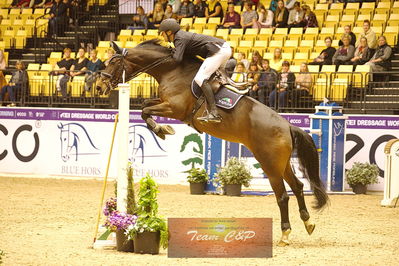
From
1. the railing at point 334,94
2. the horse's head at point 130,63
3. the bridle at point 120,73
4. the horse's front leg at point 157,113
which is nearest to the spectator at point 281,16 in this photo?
the railing at point 334,94

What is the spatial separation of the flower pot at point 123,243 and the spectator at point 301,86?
8.79m

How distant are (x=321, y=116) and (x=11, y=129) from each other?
26.0 ft

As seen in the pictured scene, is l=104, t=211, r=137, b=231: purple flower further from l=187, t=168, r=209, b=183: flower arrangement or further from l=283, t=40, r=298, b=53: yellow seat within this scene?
l=283, t=40, r=298, b=53: yellow seat

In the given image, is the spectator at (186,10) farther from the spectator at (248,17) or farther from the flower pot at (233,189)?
the flower pot at (233,189)

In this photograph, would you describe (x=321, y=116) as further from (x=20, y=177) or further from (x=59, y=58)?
(x=59, y=58)

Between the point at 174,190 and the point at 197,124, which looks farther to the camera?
the point at 174,190

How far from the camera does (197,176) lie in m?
16.0

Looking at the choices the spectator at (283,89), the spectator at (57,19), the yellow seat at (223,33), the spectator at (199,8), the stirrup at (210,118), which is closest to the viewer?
the stirrup at (210,118)

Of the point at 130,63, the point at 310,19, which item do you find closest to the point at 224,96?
the point at 130,63

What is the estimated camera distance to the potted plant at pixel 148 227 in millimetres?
8633

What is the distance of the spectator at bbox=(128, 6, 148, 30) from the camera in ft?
72.7

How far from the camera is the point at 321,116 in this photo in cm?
1603

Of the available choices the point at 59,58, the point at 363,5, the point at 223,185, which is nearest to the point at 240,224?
the point at 223,185

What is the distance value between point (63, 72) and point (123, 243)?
11.5 m
